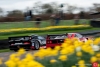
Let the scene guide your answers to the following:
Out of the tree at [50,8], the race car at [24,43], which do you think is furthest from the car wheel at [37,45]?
the tree at [50,8]

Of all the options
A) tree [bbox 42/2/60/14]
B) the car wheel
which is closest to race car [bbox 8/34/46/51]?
the car wheel

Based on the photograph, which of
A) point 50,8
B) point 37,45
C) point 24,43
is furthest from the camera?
point 50,8

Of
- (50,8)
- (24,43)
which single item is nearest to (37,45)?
(24,43)

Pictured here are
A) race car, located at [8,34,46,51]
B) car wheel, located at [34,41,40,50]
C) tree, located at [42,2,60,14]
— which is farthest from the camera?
tree, located at [42,2,60,14]

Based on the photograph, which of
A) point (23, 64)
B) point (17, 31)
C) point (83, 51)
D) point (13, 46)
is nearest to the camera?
point (23, 64)

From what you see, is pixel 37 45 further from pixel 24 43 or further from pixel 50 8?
pixel 50 8

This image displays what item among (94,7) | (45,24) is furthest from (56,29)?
(94,7)

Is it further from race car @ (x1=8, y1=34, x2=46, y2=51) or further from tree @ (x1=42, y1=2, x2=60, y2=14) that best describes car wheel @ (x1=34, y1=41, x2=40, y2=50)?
tree @ (x1=42, y1=2, x2=60, y2=14)

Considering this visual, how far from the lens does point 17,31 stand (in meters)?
32.8

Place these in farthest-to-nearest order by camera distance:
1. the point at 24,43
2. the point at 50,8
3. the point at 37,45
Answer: the point at 50,8 < the point at 37,45 < the point at 24,43

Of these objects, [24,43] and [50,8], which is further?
[50,8]

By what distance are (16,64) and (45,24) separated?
108 ft

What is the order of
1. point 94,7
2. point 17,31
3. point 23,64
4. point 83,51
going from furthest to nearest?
point 94,7 < point 17,31 < point 83,51 < point 23,64

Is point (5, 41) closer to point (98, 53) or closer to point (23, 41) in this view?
point (23, 41)
